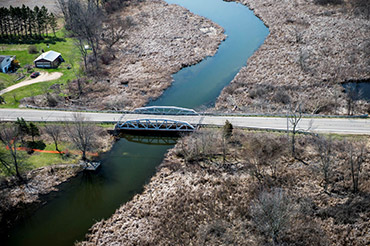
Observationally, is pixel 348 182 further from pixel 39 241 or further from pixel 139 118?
pixel 39 241

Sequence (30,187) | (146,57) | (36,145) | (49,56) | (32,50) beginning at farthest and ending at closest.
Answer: (32,50), (146,57), (49,56), (36,145), (30,187)

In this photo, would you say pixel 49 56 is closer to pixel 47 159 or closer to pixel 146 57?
pixel 146 57

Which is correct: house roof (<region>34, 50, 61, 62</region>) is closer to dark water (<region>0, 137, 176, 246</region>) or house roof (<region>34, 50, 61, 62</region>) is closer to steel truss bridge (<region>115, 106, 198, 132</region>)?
steel truss bridge (<region>115, 106, 198, 132</region>)

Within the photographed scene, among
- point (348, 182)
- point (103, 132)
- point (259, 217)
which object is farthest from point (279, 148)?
point (103, 132)

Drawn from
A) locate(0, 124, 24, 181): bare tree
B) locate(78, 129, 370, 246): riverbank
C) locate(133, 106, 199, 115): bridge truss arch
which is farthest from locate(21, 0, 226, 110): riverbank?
locate(78, 129, 370, 246): riverbank

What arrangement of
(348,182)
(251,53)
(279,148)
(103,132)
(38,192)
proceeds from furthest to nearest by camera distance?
(251,53) < (103,132) < (279,148) < (38,192) < (348,182)

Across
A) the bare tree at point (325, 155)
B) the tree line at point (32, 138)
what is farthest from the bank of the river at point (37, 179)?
the bare tree at point (325, 155)

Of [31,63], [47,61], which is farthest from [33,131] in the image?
[31,63]
